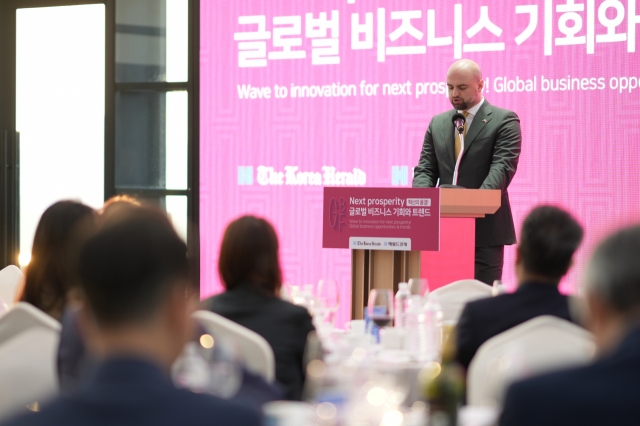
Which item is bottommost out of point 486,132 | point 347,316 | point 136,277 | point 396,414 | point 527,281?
point 347,316

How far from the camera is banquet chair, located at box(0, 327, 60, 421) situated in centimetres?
214

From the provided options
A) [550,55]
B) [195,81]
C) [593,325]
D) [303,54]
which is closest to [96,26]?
[195,81]

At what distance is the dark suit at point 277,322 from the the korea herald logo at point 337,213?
1.72 meters

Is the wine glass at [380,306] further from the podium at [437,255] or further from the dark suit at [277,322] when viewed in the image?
the podium at [437,255]

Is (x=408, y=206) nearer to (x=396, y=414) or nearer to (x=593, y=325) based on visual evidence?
(x=396, y=414)

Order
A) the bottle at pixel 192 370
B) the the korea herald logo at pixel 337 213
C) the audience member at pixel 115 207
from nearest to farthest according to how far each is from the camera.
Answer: the audience member at pixel 115 207 → the bottle at pixel 192 370 → the the korea herald logo at pixel 337 213

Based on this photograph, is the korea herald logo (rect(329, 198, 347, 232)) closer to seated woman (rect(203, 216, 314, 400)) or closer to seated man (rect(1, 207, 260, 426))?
seated woman (rect(203, 216, 314, 400))

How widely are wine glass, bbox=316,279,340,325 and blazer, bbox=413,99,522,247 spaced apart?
189 cm

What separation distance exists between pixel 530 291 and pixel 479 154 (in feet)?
9.14

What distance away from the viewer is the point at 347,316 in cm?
719

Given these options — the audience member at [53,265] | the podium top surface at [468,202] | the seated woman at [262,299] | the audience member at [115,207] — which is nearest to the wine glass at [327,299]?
the seated woman at [262,299]

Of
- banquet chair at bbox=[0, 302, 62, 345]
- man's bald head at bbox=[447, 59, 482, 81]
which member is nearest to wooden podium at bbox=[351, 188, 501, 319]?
man's bald head at bbox=[447, 59, 482, 81]

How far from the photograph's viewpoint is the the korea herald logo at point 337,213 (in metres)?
4.58

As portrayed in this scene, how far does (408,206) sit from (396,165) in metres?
2.75
